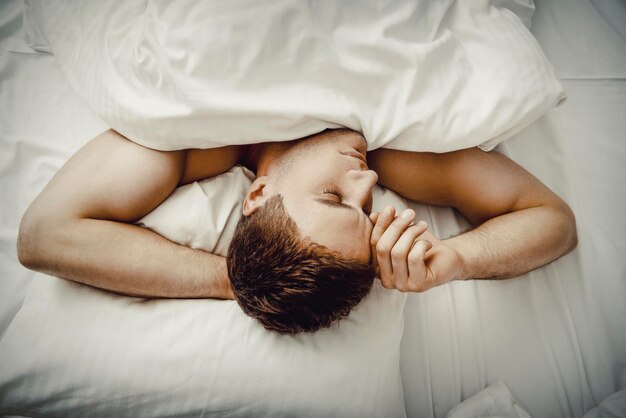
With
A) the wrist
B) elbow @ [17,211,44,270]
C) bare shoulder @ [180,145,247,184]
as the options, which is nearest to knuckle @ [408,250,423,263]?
the wrist

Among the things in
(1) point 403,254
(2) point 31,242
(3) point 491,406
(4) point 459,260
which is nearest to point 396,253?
(1) point 403,254

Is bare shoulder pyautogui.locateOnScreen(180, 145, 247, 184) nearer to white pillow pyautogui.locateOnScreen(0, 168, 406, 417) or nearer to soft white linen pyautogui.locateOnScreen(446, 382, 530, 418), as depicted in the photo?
white pillow pyautogui.locateOnScreen(0, 168, 406, 417)

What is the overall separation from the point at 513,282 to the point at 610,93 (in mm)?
634

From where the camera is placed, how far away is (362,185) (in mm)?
879

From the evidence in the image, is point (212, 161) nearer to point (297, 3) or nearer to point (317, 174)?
point (317, 174)

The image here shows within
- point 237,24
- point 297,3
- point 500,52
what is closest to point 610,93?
point 500,52

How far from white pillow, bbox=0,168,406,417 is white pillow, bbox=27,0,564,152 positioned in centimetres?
40

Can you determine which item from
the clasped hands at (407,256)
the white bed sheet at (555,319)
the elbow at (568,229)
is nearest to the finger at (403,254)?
the clasped hands at (407,256)

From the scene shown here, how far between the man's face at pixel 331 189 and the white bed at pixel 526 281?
27cm

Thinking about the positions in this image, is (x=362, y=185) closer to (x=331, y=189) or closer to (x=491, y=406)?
(x=331, y=189)

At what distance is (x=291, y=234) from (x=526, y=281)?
0.65 meters

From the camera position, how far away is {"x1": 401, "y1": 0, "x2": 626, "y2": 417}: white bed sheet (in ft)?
3.03

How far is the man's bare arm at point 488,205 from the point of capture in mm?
906

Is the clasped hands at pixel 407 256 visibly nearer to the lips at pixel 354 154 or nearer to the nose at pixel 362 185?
the nose at pixel 362 185
